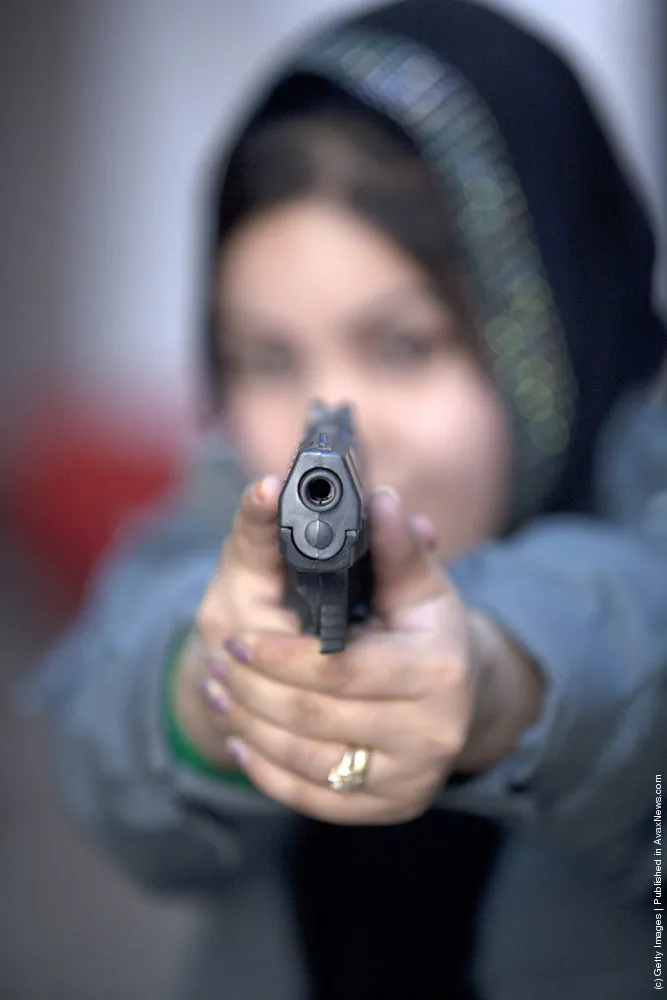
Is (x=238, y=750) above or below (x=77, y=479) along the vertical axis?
below

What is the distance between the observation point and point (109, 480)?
3.09 feet

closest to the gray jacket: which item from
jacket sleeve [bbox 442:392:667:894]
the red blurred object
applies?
jacket sleeve [bbox 442:392:667:894]

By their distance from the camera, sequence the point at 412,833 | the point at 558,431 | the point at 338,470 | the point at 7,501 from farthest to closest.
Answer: the point at 7,501 < the point at 558,431 < the point at 412,833 < the point at 338,470

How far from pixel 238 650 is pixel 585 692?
0.39ft

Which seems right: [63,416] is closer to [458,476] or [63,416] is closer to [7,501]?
[7,501]

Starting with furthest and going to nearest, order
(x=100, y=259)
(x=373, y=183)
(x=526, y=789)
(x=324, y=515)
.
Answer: (x=100, y=259), (x=373, y=183), (x=526, y=789), (x=324, y=515)

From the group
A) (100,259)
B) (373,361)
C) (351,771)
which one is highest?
(100,259)

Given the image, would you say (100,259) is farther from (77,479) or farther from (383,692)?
(383,692)

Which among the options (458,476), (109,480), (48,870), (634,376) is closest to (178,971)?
(48,870)

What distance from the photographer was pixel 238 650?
0.80 feet

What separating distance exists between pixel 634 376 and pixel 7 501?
689mm

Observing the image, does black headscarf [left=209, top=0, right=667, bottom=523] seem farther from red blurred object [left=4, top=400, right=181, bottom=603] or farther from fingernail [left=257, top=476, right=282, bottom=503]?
red blurred object [left=4, top=400, right=181, bottom=603]

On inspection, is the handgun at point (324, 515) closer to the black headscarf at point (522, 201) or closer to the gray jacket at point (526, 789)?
the gray jacket at point (526, 789)

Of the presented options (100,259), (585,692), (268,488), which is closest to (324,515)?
(268,488)
